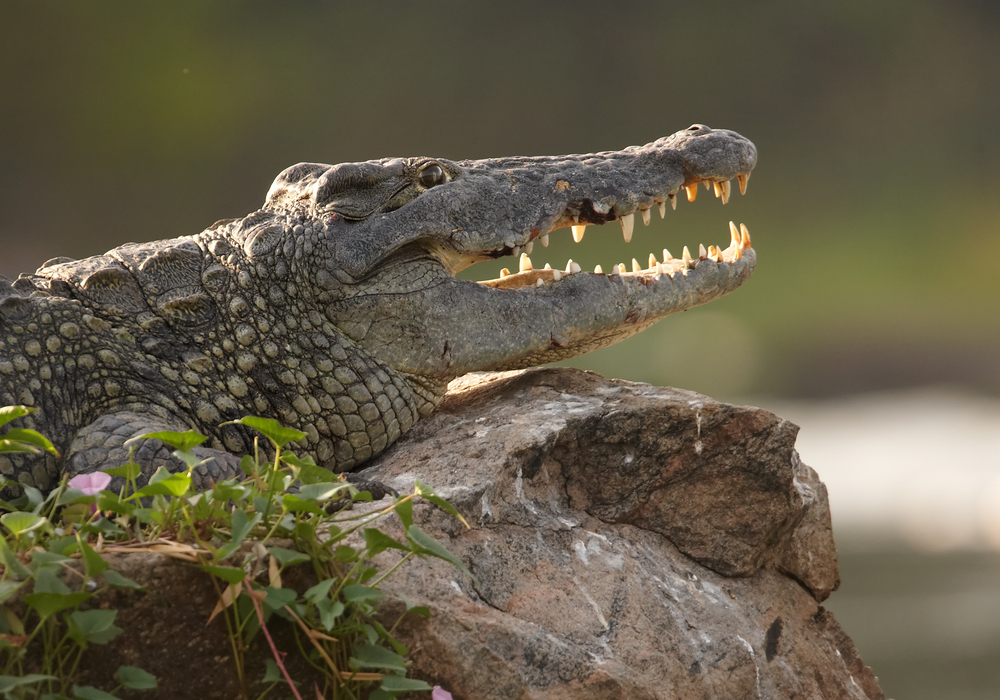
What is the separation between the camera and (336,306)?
2268 mm

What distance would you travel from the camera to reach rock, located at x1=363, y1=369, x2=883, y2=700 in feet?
5.75

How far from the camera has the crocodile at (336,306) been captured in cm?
203

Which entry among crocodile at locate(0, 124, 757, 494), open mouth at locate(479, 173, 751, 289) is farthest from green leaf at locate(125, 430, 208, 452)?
open mouth at locate(479, 173, 751, 289)

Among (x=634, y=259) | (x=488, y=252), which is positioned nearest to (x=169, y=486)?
(x=488, y=252)

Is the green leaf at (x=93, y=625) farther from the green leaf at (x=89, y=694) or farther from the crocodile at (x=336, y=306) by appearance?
the crocodile at (x=336, y=306)

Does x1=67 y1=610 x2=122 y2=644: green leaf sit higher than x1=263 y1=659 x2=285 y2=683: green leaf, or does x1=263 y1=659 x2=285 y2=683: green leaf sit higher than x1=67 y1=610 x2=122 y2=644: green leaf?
x1=67 y1=610 x2=122 y2=644: green leaf

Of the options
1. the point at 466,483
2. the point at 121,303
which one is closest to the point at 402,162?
the point at 121,303

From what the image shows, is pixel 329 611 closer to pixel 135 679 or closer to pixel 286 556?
pixel 286 556

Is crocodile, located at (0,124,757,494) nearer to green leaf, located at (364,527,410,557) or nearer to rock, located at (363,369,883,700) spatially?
rock, located at (363,369,883,700)

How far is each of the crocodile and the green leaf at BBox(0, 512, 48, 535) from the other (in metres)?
0.65

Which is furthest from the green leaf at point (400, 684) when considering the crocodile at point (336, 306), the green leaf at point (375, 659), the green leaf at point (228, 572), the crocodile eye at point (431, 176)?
the crocodile eye at point (431, 176)

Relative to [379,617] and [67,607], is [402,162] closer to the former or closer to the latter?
[379,617]

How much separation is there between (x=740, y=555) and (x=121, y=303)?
1.62 meters

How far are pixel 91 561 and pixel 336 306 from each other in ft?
3.90
